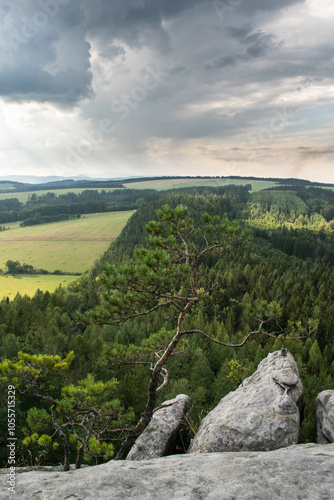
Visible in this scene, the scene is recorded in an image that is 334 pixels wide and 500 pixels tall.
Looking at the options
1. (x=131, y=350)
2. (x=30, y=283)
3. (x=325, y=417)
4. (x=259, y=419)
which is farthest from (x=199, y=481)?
(x=30, y=283)

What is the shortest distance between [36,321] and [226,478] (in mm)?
67281

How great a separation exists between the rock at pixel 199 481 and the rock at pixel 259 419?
13.0ft

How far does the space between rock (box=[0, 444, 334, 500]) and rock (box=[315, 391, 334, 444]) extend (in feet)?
18.6

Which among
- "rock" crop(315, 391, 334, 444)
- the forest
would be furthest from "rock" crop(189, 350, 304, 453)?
the forest

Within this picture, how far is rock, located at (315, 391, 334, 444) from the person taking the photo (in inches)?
555

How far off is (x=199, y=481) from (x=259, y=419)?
21.7ft

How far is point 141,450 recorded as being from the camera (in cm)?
1445

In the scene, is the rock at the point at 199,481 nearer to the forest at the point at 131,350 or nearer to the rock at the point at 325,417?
the forest at the point at 131,350

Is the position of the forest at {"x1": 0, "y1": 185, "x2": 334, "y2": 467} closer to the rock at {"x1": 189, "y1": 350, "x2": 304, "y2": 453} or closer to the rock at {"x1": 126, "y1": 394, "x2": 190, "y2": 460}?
the rock at {"x1": 126, "y1": 394, "x2": 190, "y2": 460}

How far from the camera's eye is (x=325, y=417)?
1480cm

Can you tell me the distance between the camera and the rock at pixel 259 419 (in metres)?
13.1

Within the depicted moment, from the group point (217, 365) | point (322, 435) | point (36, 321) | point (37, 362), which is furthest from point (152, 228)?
point (36, 321)

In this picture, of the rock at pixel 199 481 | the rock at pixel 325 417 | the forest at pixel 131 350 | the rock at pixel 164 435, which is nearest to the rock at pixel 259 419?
the rock at pixel 325 417

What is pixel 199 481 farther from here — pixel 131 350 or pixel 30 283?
pixel 30 283
